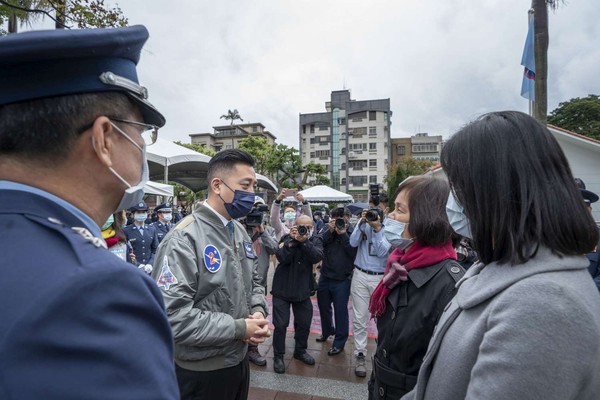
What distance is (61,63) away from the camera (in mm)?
795

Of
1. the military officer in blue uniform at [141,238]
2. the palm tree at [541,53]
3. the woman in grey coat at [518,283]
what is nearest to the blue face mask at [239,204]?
the woman in grey coat at [518,283]

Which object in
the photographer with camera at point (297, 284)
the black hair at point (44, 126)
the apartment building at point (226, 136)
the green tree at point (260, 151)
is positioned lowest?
the photographer with camera at point (297, 284)

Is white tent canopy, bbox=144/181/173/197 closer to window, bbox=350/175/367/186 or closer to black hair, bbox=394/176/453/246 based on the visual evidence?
black hair, bbox=394/176/453/246

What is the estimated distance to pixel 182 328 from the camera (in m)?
1.85

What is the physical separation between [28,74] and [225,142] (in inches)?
2646

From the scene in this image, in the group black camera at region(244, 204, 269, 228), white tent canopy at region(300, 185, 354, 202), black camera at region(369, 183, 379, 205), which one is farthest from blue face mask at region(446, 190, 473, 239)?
white tent canopy at region(300, 185, 354, 202)

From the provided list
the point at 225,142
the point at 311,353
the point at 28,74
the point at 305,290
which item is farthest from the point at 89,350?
the point at 225,142

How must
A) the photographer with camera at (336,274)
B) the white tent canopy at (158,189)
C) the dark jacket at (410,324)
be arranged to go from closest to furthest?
1. the dark jacket at (410,324)
2. the photographer with camera at (336,274)
3. the white tent canopy at (158,189)

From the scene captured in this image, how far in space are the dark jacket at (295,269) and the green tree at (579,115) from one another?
3375cm

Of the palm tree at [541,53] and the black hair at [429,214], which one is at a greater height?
the palm tree at [541,53]

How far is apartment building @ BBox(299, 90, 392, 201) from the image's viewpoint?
1885 inches

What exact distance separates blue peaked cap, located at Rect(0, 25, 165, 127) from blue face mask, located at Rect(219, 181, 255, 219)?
1.60 m

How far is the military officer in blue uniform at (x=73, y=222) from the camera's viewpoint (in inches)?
22.2

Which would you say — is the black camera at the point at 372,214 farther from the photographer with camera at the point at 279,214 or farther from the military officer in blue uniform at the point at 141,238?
the military officer in blue uniform at the point at 141,238
